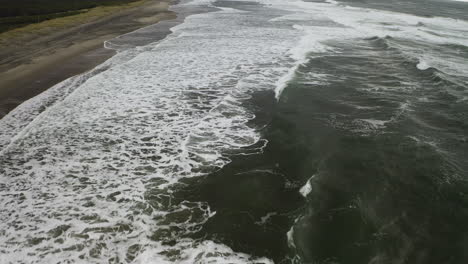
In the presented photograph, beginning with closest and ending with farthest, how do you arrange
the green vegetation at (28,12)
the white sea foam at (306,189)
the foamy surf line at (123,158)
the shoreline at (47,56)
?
the foamy surf line at (123,158) → the white sea foam at (306,189) → the shoreline at (47,56) → the green vegetation at (28,12)

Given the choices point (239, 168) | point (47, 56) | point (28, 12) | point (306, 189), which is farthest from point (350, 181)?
point (28, 12)

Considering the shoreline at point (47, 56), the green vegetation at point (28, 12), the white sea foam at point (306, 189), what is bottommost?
the white sea foam at point (306, 189)

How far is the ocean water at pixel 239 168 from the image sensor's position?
6.17 meters

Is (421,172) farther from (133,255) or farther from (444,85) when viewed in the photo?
(444,85)

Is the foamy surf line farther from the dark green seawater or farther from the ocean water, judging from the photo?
the dark green seawater

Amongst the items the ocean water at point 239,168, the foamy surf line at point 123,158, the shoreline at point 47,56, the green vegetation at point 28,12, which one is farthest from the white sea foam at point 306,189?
the green vegetation at point 28,12

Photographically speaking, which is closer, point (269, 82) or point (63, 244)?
point (63, 244)

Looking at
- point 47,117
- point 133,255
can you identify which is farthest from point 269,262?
point 47,117

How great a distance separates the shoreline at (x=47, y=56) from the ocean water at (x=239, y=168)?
3.77 feet

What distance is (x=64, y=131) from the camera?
10398 millimetres

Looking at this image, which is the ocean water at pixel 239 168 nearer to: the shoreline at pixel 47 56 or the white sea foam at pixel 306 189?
the white sea foam at pixel 306 189

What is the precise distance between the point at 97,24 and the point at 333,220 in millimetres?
32639

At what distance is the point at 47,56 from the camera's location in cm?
1894

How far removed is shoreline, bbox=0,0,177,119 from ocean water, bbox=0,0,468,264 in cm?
115
